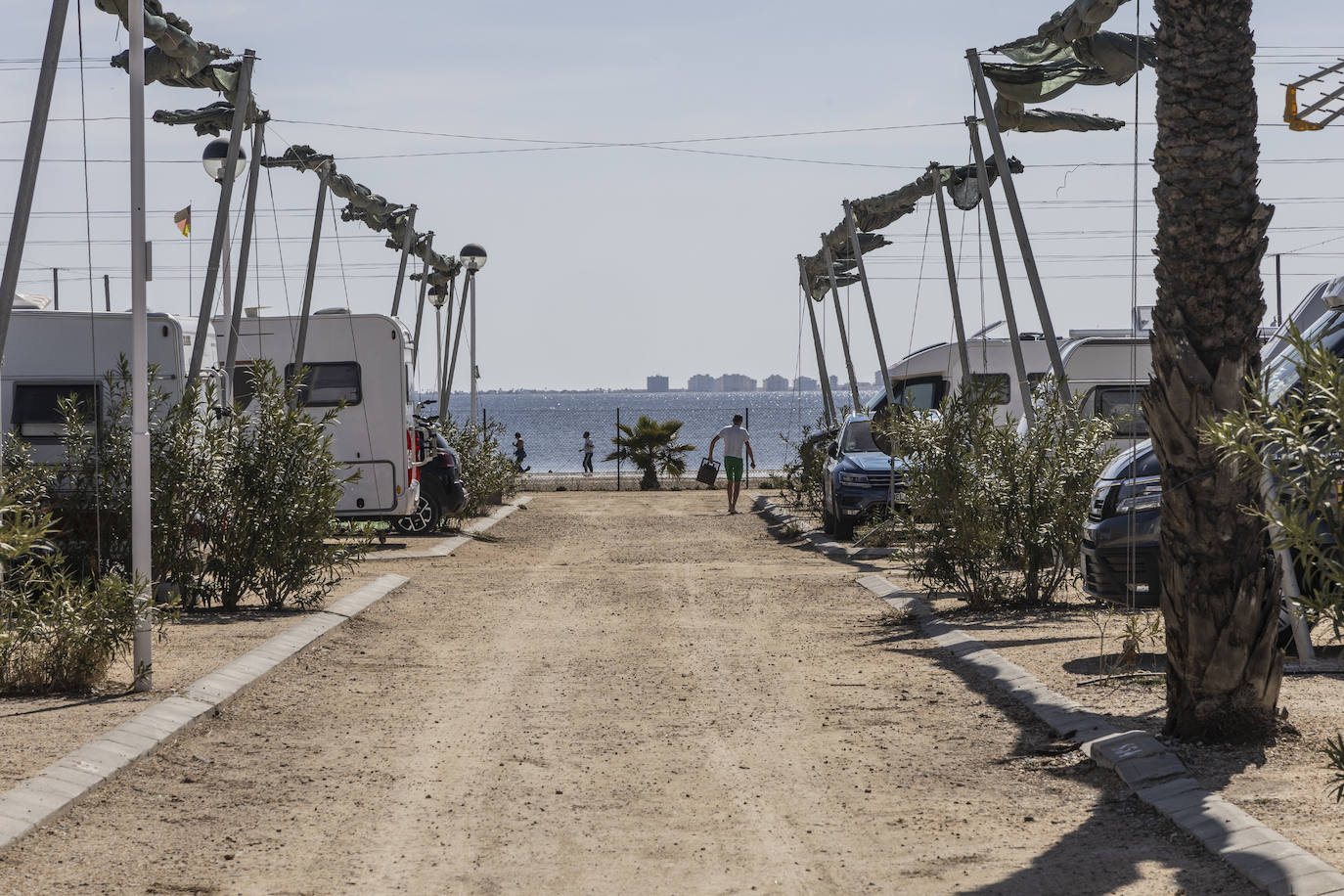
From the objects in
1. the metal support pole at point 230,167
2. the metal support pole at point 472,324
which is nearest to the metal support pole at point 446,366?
the metal support pole at point 472,324

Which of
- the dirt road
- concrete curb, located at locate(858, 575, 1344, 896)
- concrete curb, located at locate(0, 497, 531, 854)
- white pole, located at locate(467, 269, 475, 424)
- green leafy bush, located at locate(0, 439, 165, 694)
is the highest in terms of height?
white pole, located at locate(467, 269, 475, 424)

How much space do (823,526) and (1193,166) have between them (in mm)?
15965

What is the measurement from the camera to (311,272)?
766 inches

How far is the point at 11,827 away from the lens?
5.57 m

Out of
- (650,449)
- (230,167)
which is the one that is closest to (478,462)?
(650,449)

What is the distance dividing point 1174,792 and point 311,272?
15.5 m

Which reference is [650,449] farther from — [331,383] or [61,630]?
[61,630]

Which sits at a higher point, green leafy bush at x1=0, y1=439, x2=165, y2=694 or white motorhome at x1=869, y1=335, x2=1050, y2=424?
white motorhome at x1=869, y1=335, x2=1050, y2=424

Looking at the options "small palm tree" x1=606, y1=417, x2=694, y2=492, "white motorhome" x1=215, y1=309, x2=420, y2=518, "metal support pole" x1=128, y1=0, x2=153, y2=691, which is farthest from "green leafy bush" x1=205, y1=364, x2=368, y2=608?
"small palm tree" x1=606, y1=417, x2=694, y2=492

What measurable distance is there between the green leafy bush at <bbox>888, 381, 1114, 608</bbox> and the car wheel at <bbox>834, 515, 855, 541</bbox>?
309 inches

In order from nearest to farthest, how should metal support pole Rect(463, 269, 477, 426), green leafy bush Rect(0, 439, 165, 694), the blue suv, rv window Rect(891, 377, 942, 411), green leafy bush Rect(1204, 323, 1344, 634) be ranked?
green leafy bush Rect(1204, 323, 1344, 634) < green leafy bush Rect(0, 439, 165, 694) < the blue suv < rv window Rect(891, 377, 942, 411) < metal support pole Rect(463, 269, 477, 426)

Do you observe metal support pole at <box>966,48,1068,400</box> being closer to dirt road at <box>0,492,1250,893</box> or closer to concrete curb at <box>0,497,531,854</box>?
dirt road at <box>0,492,1250,893</box>

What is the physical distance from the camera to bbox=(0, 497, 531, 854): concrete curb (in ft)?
19.2

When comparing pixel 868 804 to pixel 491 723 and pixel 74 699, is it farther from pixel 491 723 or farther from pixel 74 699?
pixel 74 699
